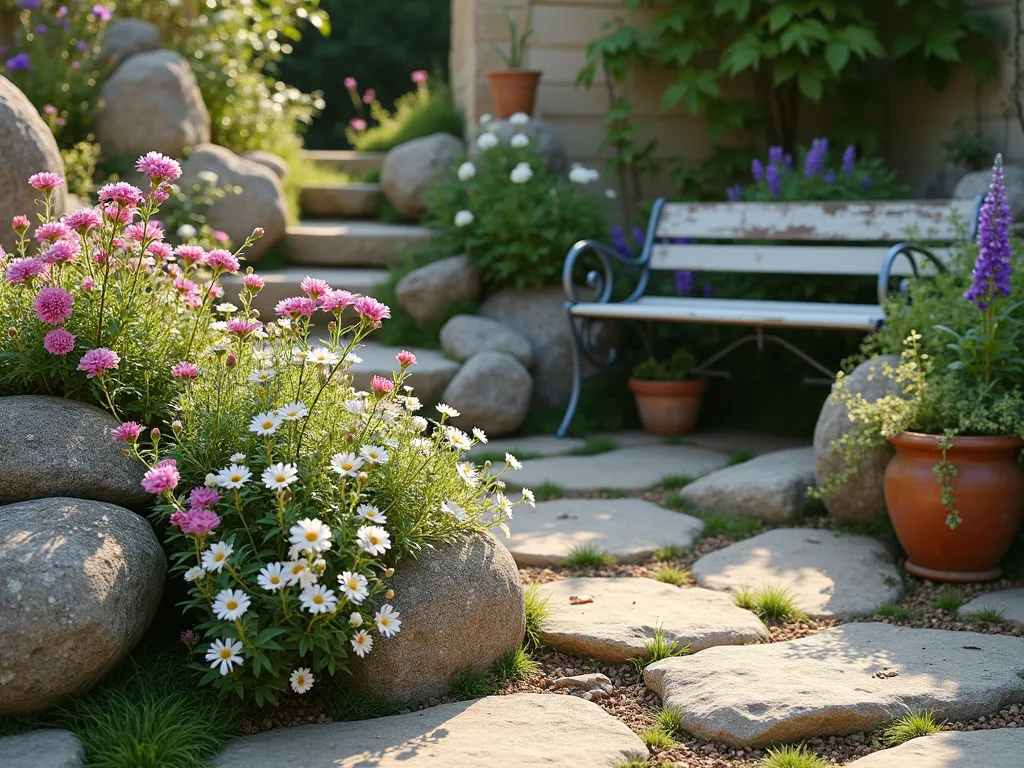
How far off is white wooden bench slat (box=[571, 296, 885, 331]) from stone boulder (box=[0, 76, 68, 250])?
2.62m

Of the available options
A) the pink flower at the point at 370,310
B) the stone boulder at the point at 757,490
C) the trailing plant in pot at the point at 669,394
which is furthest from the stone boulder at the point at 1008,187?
the pink flower at the point at 370,310

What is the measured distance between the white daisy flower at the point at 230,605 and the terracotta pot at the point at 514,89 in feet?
16.1

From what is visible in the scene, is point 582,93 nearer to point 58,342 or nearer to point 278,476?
point 58,342

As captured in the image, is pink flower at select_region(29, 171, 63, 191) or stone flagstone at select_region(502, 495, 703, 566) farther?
stone flagstone at select_region(502, 495, 703, 566)

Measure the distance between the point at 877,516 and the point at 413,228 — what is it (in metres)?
3.88

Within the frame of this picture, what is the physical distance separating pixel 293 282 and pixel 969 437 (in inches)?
144

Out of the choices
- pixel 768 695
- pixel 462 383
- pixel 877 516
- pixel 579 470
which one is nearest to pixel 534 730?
pixel 768 695

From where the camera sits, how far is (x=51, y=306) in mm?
2469

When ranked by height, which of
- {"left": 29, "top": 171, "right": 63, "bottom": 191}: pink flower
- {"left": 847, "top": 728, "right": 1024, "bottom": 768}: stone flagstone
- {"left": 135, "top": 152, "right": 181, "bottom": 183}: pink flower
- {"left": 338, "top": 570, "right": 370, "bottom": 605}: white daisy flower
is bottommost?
{"left": 847, "top": 728, "right": 1024, "bottom": 768}: stone flagstone

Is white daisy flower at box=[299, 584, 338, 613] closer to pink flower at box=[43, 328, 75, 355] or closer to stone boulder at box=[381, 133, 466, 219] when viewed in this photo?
pink flower at box=[43, 328, 75, 355]

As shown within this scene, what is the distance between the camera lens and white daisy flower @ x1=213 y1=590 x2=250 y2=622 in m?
2.18

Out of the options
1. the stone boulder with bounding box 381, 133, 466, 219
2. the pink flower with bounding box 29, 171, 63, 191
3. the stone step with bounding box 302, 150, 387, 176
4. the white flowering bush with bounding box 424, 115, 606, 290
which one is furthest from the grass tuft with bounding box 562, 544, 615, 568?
the stone step with bounding box 302, 150, 387, 176

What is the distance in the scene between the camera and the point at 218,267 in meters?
2.65

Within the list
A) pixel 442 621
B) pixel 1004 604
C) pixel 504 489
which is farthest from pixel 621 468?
pixel 442 621
